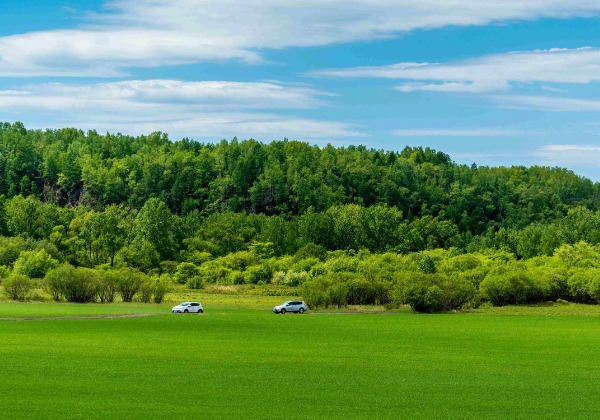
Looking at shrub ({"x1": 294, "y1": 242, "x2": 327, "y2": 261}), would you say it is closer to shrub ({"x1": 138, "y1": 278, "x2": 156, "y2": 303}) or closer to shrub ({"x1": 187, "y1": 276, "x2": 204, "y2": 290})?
shrub ({"x1": 187, "y1": 276, "x2": 204, "y2": 290})

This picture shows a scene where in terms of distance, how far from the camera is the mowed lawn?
31.9m

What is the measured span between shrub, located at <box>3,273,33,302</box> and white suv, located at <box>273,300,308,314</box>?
3410 cm

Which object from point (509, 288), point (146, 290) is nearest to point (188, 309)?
point (146, 290)

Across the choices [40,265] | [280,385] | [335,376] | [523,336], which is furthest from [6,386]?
[40,265]

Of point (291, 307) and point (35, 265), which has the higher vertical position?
point (291, 307)

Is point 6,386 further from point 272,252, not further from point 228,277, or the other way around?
point 272,252

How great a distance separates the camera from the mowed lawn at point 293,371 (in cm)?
3191

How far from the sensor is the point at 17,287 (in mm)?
106500

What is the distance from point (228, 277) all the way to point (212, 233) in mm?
43358

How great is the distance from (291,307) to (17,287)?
35.6 metres

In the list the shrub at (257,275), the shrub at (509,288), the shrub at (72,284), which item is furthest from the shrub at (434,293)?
the shrub at (257,275)

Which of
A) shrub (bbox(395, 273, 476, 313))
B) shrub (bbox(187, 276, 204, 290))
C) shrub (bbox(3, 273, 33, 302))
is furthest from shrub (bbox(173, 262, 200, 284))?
shrub (bbox(395, 273, 476, 313))

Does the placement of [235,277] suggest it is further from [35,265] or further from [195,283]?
[35,265]

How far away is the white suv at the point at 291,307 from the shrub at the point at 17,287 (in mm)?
34102
